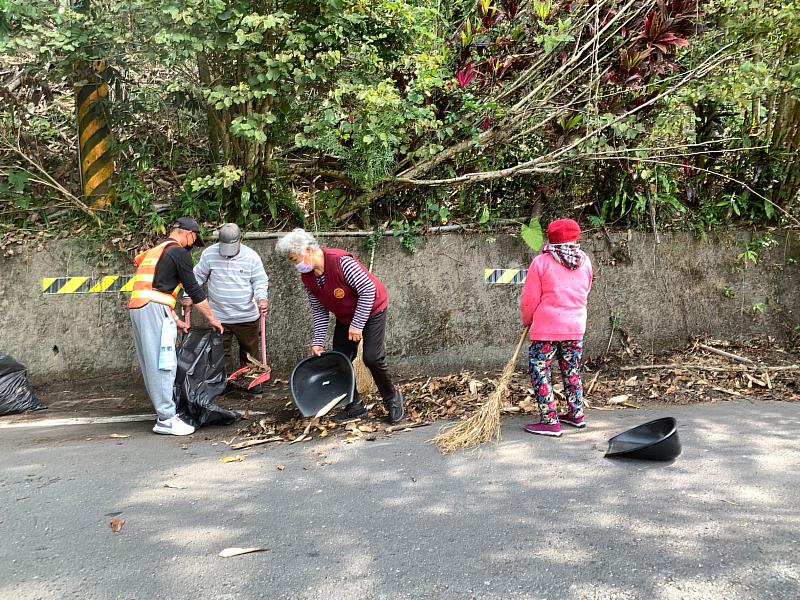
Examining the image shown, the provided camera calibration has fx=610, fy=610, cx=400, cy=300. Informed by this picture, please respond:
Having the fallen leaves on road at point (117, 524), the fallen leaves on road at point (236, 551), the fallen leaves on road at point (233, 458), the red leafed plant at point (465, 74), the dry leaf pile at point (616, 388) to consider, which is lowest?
the dry leaf pile at point (616, 388)

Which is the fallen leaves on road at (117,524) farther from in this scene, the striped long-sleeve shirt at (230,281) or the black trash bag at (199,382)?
the striped long-sleeve shirt at (230,281)

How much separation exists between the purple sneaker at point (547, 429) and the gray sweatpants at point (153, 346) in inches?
114

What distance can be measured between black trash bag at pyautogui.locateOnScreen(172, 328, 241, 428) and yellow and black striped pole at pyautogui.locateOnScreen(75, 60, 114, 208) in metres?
2.89

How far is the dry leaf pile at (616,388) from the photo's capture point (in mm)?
5016

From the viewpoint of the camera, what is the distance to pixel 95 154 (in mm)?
7125

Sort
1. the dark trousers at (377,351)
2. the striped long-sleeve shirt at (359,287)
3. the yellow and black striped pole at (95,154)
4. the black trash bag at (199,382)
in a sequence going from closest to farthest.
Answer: the striped long-sleeve shirt at (359,287)
the dark trousers at (377,351)
the black trash bag at (199,382)
the yellow and black striped pole at (95,154)

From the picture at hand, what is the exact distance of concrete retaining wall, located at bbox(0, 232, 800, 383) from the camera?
22.2 ft

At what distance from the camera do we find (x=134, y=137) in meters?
7.46

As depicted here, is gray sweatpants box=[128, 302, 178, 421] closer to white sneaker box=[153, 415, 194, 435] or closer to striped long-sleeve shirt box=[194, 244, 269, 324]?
white sneaker box=[153, 415, 194, 435]

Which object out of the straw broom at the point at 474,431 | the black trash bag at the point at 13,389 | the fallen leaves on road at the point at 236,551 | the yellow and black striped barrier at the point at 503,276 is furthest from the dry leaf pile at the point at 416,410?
the black trash bag at the point at 13,389

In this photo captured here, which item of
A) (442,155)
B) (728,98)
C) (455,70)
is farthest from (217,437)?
(728,98)

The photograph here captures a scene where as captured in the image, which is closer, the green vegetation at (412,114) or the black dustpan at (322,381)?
the black dustpan at (322,381)

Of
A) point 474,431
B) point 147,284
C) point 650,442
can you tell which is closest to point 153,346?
point 147,284

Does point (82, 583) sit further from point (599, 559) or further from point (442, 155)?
point (442, 155)
